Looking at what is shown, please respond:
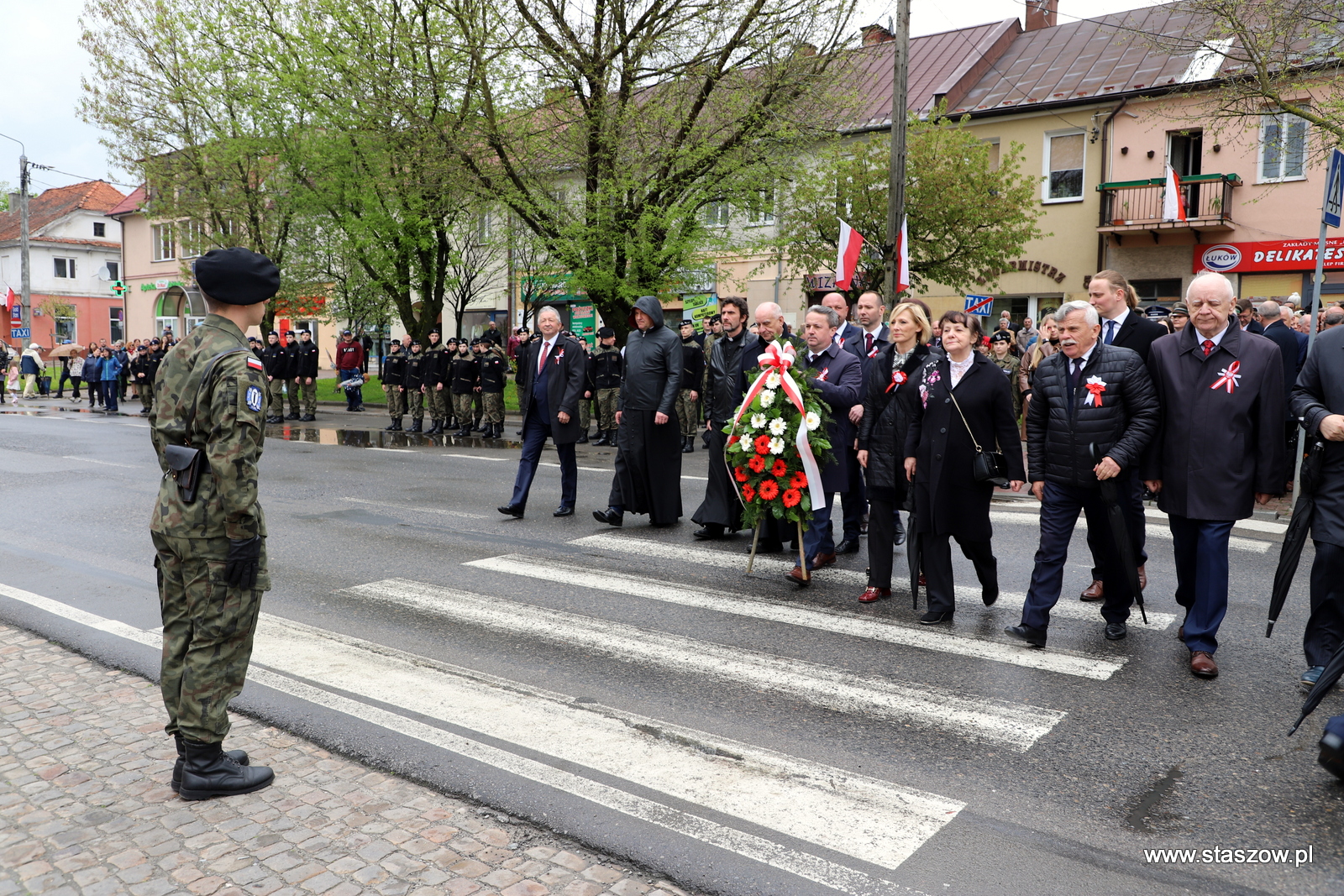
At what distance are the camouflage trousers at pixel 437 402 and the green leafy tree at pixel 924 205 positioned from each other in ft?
28.1

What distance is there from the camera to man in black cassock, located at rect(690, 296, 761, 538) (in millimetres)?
8633

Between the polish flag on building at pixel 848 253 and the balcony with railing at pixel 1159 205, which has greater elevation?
the balcony with railing at pixel 1159 205

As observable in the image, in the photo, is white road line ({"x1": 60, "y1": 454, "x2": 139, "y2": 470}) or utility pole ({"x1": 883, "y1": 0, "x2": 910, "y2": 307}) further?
utility pole ({"x1": 883, "y1": 0, "x2": 910, "y2": 307})

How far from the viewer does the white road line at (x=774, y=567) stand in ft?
21.0

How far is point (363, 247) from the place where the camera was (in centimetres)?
2633

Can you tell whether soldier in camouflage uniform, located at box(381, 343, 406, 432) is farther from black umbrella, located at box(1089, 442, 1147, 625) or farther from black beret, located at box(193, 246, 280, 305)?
black beret, located at box(193, 246, 280, 305)

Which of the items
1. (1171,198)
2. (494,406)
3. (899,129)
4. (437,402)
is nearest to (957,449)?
(899,129)

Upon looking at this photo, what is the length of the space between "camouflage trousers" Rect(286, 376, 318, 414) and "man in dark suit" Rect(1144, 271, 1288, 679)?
853 inches

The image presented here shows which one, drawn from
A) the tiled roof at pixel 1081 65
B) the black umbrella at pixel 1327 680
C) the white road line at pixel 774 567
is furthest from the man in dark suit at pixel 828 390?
the tiled roof at pixel 1081 65

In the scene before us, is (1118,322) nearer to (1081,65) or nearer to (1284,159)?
(1284,159)

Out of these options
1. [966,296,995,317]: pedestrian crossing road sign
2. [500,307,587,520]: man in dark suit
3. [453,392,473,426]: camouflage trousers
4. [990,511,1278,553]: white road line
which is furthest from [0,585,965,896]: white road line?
[966,296,995,317]: pedestrian crossing road sign

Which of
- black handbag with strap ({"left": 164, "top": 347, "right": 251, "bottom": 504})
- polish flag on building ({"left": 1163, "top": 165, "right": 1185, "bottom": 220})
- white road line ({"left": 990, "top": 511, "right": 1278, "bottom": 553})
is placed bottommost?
white road line ({"left": 990, "top": 511, "right": 1278, "bottom": 553})

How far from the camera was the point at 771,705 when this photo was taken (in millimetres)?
4820

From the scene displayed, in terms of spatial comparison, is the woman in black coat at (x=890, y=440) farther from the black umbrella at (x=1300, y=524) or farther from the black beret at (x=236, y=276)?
the black beret at (x=236, y=276)
